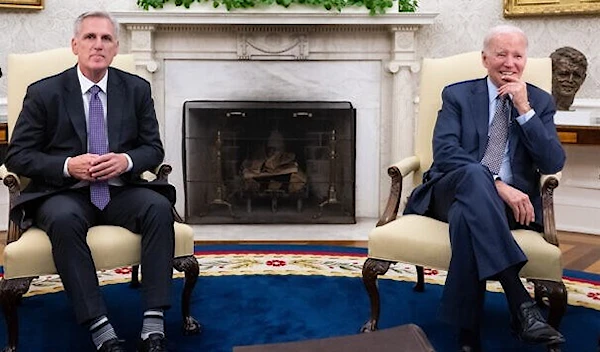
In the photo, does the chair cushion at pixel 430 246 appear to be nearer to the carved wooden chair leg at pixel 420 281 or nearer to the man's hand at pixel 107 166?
the carved wooden chair leg at pixel 420 281

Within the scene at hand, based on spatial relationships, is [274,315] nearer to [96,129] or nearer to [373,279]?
[373,279]

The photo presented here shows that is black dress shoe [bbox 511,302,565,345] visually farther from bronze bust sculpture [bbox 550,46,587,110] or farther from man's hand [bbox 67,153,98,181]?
bronze bust sculpture [bbox 550,46,587,110]

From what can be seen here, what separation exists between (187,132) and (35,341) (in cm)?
265

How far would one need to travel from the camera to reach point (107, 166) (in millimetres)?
2557

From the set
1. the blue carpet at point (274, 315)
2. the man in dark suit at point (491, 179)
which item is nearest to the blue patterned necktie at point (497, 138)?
the man in dark suit at point (491, 179)

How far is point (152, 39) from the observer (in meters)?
4.93

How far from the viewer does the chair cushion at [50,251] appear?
2.35 m

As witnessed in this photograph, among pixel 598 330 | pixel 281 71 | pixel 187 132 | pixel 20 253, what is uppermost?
pixel 281 71

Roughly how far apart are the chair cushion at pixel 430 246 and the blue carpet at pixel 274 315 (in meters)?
0.37

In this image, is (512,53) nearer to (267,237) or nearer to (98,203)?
(98,203)

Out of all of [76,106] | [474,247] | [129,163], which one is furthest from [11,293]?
[474,247]

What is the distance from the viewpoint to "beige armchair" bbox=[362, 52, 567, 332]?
2.39m

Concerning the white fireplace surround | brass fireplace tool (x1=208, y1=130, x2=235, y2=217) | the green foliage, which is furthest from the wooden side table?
brass fireplace tool (x1=208, y1=130, x2=235, y2=217)

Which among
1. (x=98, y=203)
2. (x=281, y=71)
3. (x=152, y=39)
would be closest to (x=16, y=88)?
(x=98, y=203)
